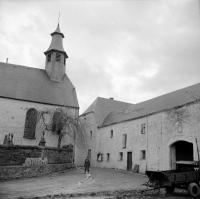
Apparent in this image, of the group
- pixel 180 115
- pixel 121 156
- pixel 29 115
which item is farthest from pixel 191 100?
pixel 29 115

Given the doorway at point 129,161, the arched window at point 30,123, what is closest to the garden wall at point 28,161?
the arched window at point 30,123

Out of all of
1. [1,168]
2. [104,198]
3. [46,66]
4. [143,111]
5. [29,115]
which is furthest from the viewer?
[46,66]

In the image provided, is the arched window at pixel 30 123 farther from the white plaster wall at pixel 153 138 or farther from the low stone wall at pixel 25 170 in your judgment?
the white plaster wall at pixel 153 138

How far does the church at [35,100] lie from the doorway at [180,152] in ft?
44.3

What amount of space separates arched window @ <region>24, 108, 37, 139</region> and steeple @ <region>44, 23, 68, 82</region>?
640 cm

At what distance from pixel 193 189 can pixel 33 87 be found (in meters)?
24.3

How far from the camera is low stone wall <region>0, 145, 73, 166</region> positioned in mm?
21188

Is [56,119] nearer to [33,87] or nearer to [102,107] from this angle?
[33,87]

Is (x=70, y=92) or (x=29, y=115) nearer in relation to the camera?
(x=29, y=115)

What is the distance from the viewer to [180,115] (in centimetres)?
2180

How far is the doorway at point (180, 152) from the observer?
22344mm

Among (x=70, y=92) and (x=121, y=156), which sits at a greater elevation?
(x=70, y=92)

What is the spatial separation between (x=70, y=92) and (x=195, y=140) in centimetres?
1915

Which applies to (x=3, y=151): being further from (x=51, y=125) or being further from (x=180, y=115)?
(x=180, y=115)
